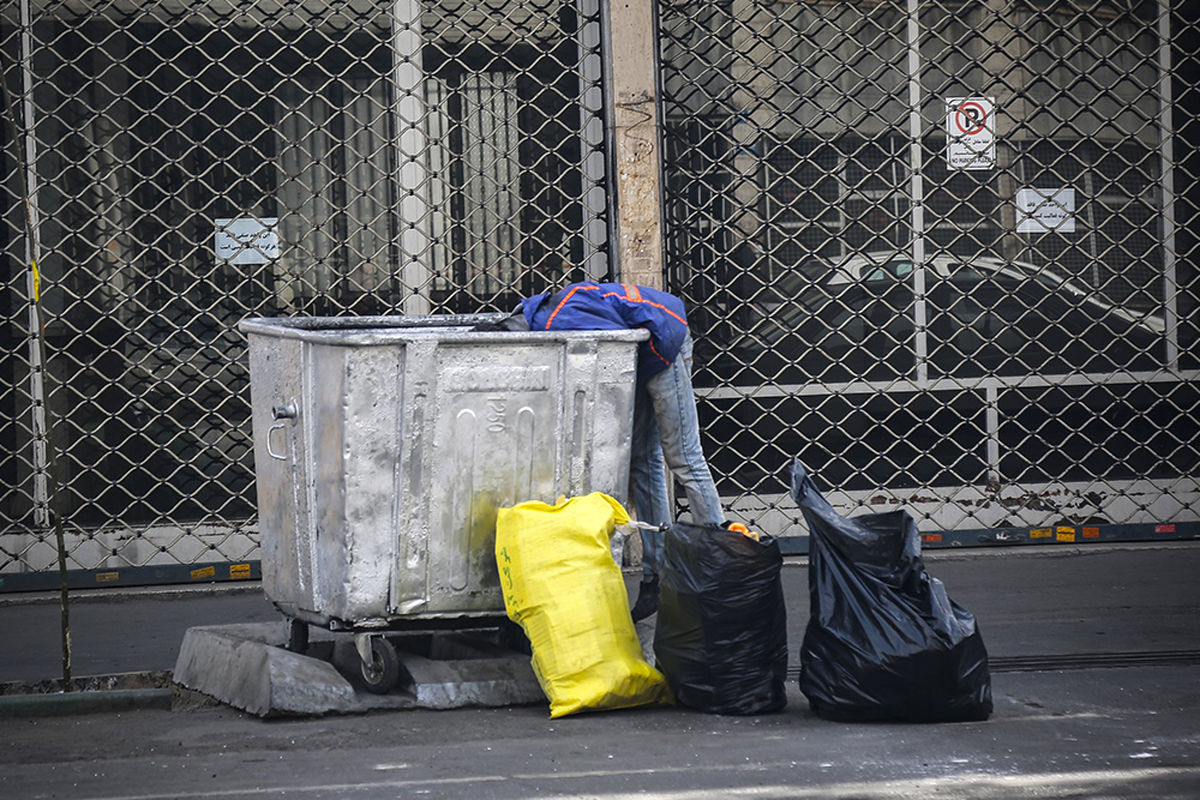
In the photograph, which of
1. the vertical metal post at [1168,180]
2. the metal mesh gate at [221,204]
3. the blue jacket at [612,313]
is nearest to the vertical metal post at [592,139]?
the metal mesh gate at [221,204]

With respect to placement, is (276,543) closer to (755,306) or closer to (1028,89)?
(755,306)

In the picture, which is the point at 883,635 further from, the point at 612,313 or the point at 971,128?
the point at 971,128

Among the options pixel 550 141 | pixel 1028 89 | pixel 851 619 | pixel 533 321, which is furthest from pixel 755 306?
pixel 851 619

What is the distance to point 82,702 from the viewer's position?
15.1 ft

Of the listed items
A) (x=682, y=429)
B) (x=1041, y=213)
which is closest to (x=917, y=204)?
(x=1041, y=213)

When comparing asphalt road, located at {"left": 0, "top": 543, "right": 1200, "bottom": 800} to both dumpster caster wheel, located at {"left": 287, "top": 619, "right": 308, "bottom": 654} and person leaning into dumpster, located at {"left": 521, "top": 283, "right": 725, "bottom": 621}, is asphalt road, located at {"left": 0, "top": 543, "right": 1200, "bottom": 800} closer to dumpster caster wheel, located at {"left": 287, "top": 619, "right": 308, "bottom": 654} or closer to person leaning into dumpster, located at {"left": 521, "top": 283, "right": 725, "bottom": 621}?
dumpster caster wheel, located at {"left": 287, "top": 619, "right": 308, "bottom": 654}

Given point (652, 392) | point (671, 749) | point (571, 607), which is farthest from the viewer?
point (652, 392)

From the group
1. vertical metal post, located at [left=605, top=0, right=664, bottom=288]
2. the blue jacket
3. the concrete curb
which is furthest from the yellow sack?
vertical metal post, located at [left=605, top=0, right=664, bottom=288]

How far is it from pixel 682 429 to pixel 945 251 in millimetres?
2459

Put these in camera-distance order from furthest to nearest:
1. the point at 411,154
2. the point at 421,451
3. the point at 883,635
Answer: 1. the point at 411,154
2. the point at 421,451
3. the point at 883,635

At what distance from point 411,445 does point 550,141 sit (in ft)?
9.48

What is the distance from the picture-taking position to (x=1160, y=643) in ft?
17.2

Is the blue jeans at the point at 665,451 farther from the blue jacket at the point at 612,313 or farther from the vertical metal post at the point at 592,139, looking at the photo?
the vertical metal post at the point at 592,139

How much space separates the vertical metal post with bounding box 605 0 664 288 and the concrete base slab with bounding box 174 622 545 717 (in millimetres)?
2404
